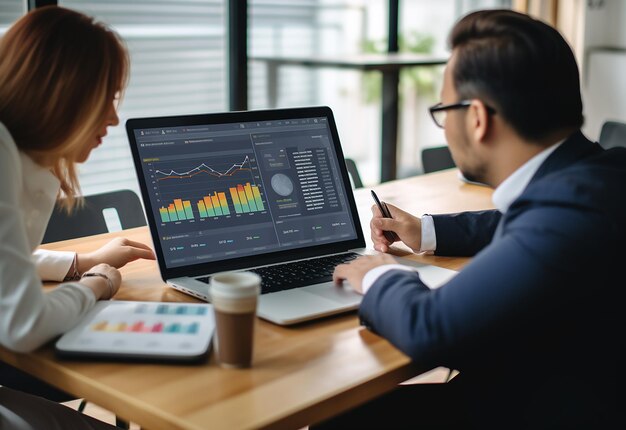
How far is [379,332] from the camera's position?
1331 mm

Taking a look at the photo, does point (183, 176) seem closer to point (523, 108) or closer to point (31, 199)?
point (31, 199)

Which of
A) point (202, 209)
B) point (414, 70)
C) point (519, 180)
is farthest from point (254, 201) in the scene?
point (414, 70)

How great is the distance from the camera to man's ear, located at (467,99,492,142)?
1.33 meters

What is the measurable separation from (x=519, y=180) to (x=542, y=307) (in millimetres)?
254

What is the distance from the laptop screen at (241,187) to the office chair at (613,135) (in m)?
1.69

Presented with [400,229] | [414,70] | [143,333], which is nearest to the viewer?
[143,333]

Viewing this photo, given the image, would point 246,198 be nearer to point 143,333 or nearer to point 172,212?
point 172,212

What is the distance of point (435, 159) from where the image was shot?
3.13 m

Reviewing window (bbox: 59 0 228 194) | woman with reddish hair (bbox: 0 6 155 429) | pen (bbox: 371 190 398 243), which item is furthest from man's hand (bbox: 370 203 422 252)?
window (bbox: 59 0 228 194)

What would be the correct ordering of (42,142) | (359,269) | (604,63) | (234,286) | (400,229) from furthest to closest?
(604,63)
(400,229)
(359,269)
(42,142)
(234,286)

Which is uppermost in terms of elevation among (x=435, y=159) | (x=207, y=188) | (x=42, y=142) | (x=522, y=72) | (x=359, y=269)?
(x=522, y=72)

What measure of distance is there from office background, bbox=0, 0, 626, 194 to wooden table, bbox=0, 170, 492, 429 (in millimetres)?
2120

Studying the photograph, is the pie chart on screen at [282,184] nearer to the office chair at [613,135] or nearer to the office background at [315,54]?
the office background at [315,54]

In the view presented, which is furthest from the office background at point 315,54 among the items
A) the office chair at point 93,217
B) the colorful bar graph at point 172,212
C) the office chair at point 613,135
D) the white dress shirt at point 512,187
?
the white dress shirt at point 512,187
